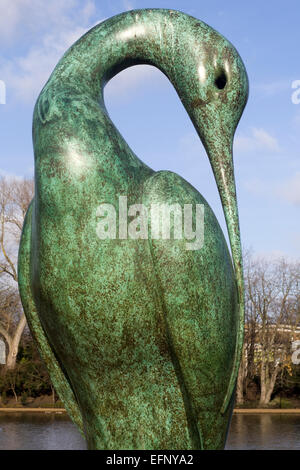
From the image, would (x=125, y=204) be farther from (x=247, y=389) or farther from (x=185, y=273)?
(x=247, y=389)

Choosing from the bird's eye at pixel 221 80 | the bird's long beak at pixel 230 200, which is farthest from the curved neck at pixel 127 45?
the bird's long beak at pixel 230 200

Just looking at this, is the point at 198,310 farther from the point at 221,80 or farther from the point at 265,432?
the point at 265,432

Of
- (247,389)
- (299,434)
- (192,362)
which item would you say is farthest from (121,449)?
(247,389)

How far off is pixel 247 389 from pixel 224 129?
23789mm

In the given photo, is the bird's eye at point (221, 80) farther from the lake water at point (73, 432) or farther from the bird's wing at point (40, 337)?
the lake water at point (73, 432)

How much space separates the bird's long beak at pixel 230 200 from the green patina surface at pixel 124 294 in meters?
0.01

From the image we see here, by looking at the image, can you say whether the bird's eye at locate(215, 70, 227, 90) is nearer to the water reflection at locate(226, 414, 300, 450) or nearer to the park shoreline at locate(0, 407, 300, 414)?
the water reflection at locate(226, 414, 300, 450)

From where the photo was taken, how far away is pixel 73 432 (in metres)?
16.0

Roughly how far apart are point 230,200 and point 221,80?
0.98 meters

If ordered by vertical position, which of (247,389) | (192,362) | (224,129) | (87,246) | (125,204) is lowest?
(247,389)

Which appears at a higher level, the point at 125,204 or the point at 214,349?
the point at 125,204

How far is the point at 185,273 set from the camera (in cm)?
386

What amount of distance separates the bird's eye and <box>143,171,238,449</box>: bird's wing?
901 mm

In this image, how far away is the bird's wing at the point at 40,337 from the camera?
459 centimetres
